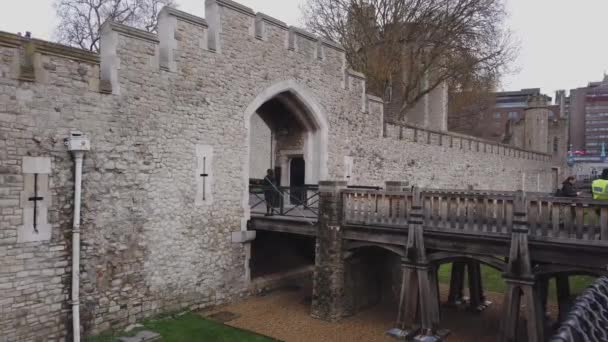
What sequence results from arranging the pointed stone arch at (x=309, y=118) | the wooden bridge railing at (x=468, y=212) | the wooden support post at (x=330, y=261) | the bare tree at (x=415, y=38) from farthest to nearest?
the bare tree at (x=415, y=38), the pointed stone arch at (x=309, y=118), the wooden support post at (x=330, y=261), the wooden bridge railing at (x=468, y=212)

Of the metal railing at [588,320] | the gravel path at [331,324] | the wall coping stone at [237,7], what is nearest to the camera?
the metal railing at [588,320]

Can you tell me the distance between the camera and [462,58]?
728 inches

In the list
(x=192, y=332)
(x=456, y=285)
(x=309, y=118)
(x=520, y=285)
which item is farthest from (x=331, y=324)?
(x=309, y=118)

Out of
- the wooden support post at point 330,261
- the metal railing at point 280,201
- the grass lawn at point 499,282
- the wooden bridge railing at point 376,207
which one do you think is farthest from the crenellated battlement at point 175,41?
the grass lawn at point 499,282

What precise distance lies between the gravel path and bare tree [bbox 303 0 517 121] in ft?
35.5

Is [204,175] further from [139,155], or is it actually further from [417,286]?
[417,286]

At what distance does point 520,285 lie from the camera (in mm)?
6875

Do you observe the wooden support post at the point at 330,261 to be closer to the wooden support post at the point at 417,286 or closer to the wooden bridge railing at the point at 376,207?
the wooden bridge railing at the point at 376,207

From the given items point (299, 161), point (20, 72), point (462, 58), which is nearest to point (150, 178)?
point (20, 72)

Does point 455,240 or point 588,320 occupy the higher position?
Result: point 588,320

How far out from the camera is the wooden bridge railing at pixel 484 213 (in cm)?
642

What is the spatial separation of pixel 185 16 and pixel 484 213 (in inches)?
263

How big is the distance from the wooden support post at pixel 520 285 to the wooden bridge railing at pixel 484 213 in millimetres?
174

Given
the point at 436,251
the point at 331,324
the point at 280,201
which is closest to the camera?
the point at 436,251
